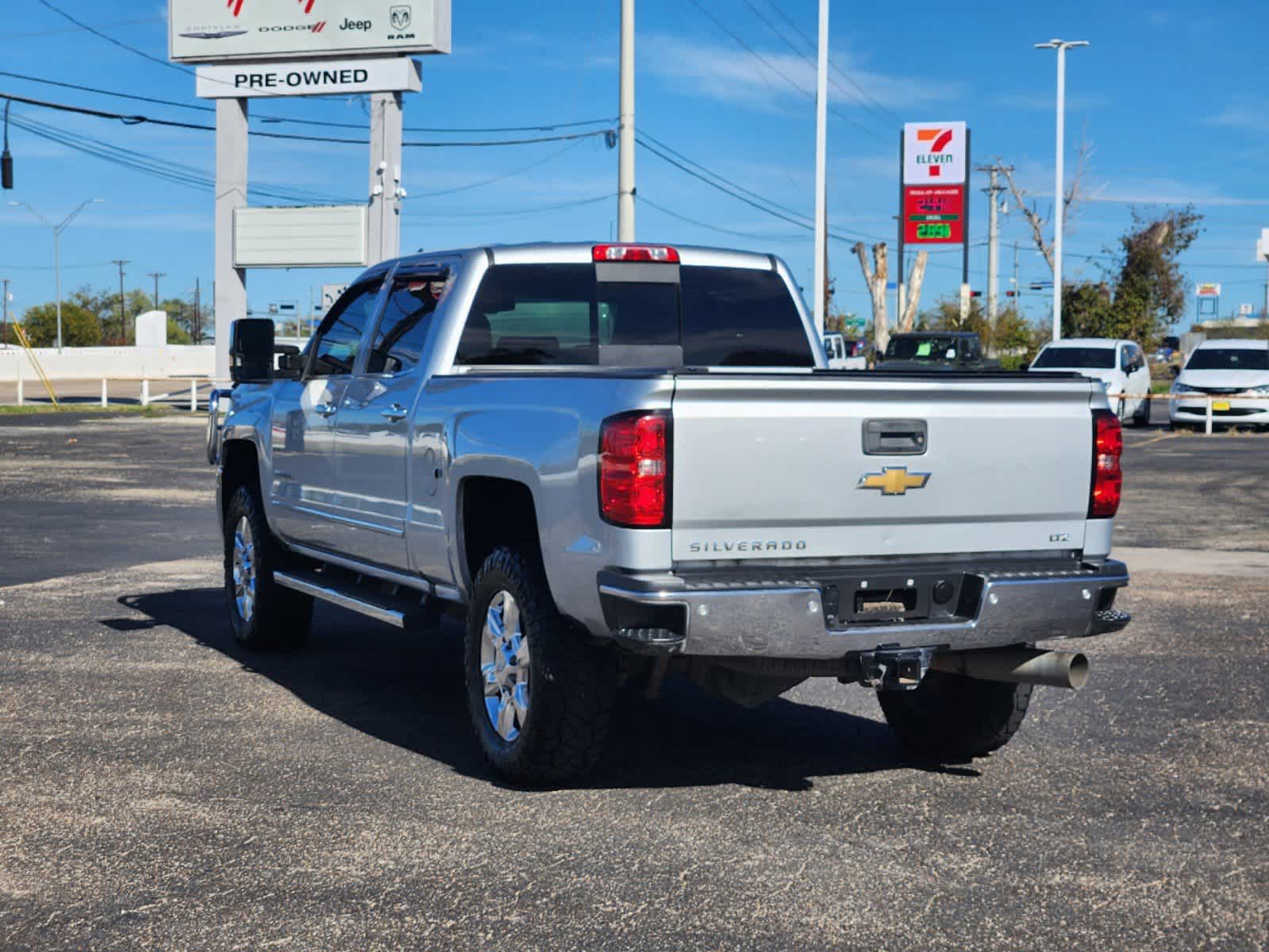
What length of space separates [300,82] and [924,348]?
70.4 ft

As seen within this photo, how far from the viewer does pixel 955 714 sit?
6789 millimetres

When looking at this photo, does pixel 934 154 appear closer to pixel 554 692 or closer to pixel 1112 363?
pixel 1112 363

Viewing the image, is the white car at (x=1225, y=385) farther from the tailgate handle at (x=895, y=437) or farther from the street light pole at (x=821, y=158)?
the tailgate handle at (x=895, y=437)

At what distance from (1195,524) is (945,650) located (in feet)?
38.7

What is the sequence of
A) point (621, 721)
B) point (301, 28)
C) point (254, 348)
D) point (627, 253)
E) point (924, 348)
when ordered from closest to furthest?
point (621, 721), point (627, 253), point (254, 348), point (924, 348), point (301, 28)

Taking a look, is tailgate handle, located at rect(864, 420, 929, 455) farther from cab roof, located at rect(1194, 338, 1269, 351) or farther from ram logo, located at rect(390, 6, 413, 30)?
ram logo, located at rect(390, 6, 413, 30)

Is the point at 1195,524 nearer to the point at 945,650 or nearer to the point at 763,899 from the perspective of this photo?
the point at 945,650

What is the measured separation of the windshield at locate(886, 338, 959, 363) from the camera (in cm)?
3597

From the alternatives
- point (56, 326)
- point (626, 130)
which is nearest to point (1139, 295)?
point (626, 130)

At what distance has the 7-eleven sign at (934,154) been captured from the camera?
59969 mm

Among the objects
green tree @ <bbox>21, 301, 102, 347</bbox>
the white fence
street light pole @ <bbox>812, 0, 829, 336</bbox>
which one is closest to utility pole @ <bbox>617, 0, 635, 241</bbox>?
street light pole @ <bbox>812, 0, 829, 336</bbox>

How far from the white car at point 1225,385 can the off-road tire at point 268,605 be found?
27.2 meters

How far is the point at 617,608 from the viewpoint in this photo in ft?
18.1

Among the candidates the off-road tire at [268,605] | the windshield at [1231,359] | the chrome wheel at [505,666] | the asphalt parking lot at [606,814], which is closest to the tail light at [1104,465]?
the asphalt parking lot at [606,814]
